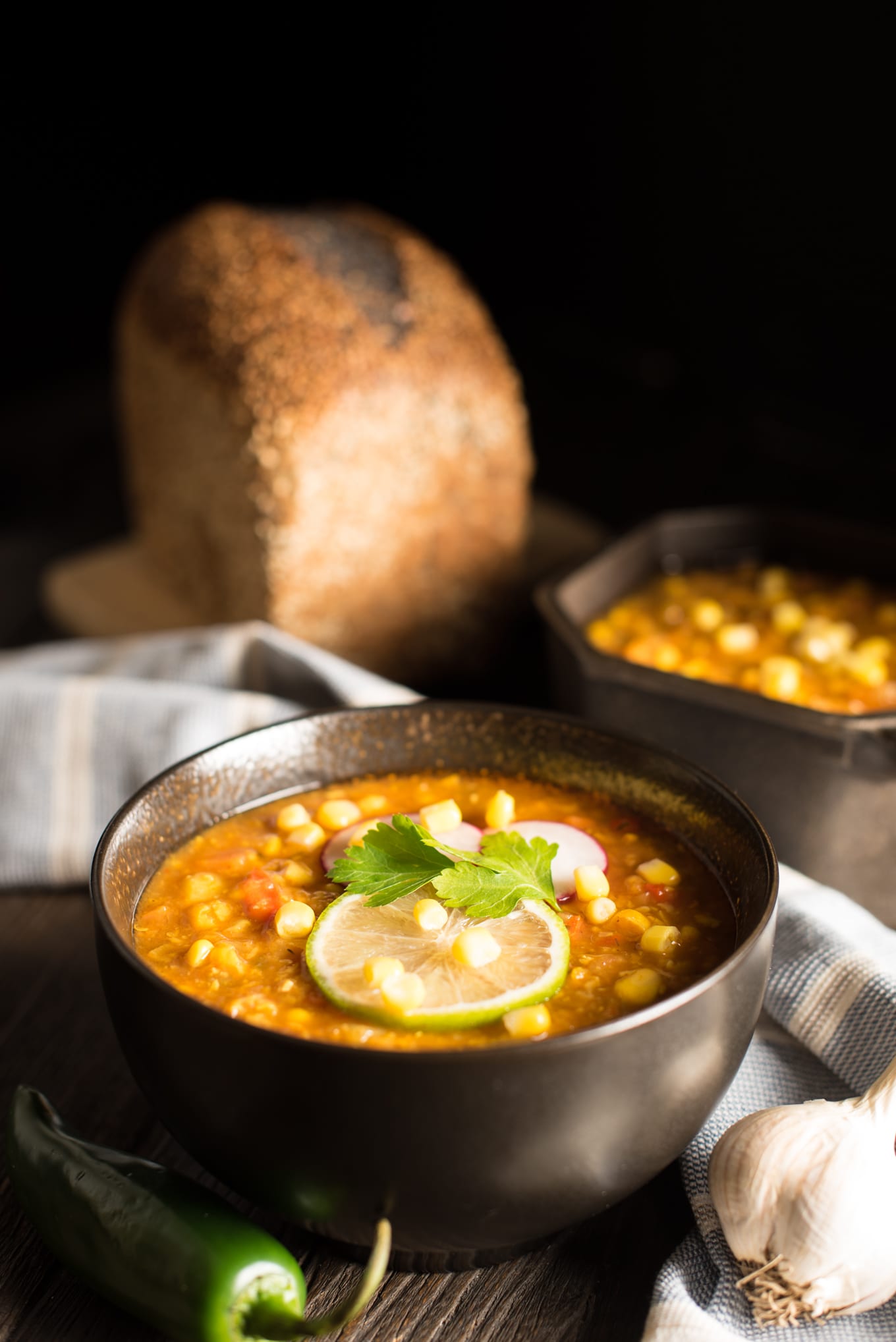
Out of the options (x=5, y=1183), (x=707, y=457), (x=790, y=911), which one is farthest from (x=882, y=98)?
(x=5, y=1183)

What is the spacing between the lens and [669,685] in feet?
7.82

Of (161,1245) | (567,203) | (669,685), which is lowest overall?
(161,1245)

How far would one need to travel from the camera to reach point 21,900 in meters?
2.49

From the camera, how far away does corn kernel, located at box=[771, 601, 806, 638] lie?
9.52 feet

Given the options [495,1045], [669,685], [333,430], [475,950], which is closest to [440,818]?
[475,950]

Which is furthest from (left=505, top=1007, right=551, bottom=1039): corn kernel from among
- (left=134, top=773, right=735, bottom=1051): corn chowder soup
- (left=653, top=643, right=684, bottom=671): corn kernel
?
(left=653, top=643, right=684, bottom=671): corn kernel

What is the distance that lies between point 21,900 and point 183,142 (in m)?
4.10

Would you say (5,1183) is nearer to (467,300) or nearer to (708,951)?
(708,951)

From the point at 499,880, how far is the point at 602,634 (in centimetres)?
134

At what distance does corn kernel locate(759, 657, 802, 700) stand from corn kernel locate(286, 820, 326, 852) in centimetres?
103

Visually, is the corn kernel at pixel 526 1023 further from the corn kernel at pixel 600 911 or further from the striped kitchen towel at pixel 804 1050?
the striped kitchen towel at pixel 804 1050

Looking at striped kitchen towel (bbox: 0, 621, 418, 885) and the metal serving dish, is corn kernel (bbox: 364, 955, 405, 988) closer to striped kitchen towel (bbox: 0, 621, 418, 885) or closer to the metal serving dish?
the metal serving dish

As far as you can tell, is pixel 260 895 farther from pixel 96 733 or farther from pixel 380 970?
pixel 96 733

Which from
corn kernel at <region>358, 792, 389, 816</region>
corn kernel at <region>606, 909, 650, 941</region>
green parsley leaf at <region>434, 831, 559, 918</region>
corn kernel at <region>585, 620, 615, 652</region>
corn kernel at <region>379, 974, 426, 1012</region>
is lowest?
corn kernel at <region>585, 620, 615, 652</region>
